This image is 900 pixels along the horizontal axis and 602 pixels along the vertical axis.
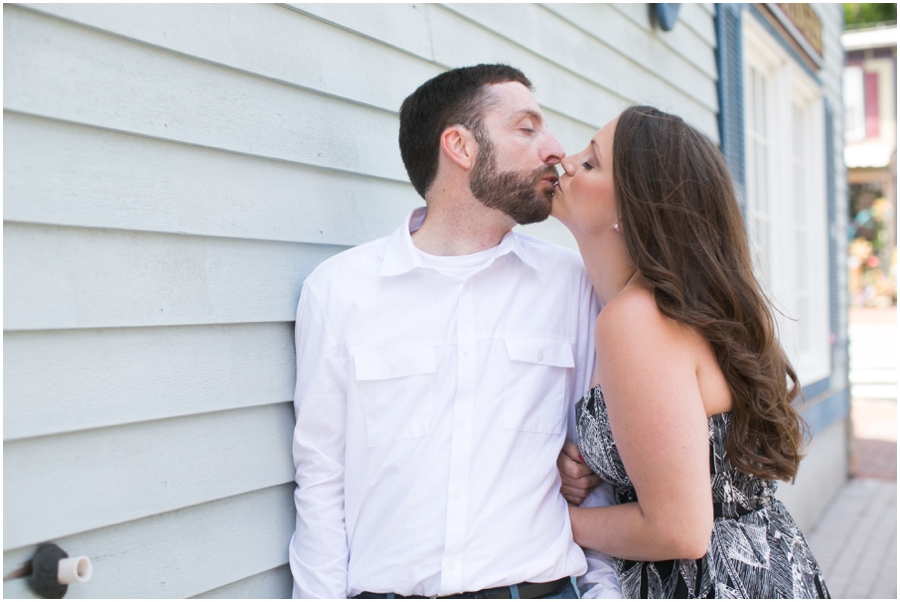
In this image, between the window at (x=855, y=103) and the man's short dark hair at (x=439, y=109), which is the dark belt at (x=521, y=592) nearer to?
the man's short dark hair at (x=439, y=109)

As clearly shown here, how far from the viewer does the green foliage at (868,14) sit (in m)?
24.8

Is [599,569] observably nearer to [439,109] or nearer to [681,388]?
[681,388]

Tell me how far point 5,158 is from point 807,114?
6.53 m

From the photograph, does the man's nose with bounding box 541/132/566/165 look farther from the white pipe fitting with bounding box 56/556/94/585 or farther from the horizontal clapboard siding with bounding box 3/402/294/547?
the white pipe fitting with bounding box 56/556/94/585

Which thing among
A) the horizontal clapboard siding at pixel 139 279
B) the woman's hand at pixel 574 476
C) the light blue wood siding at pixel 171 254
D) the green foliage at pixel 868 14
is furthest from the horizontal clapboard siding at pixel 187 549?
the green foliage at pixel 868 14

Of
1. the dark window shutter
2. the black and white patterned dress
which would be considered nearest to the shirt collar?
the black and white patterned dress

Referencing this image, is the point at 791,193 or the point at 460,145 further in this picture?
the point at 791,193

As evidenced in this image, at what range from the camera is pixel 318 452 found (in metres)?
1.82

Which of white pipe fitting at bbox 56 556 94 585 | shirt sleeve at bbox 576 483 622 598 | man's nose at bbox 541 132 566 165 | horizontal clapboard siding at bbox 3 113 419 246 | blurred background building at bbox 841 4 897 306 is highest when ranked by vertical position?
Result: blurred background building at bbox 841 4 897 306

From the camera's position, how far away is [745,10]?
15.6ft

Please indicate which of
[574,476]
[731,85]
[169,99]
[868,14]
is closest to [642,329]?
[574,476]

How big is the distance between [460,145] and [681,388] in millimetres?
896

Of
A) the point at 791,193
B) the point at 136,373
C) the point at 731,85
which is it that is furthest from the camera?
the point at 791,193

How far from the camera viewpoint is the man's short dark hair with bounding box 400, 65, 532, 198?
2072mm
